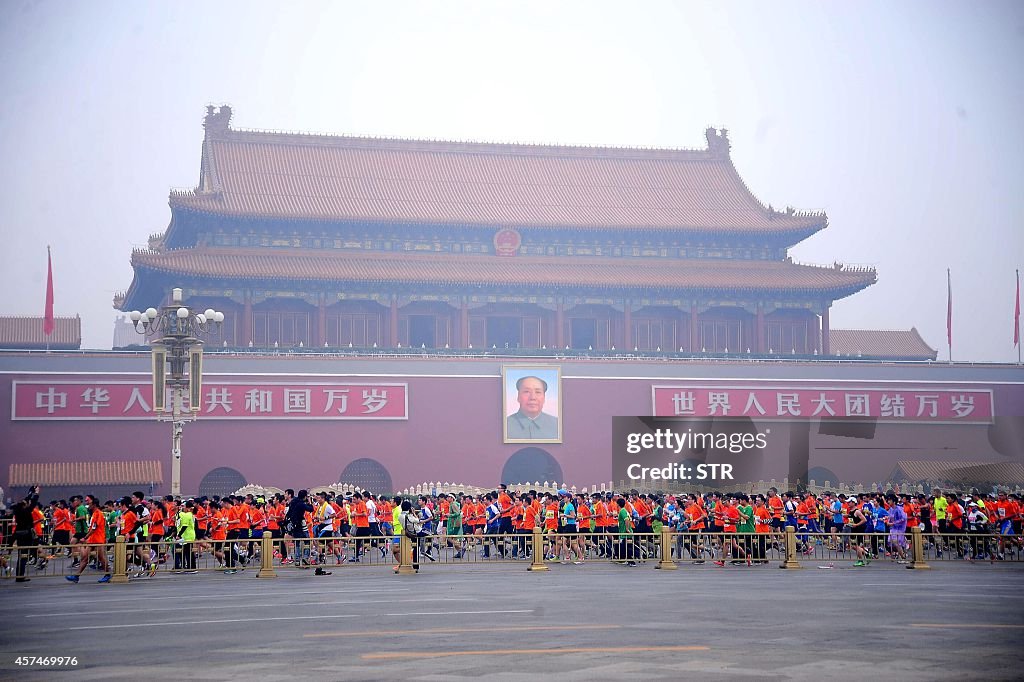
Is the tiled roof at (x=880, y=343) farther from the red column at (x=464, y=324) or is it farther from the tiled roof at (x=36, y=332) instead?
the tiled roof at (x=36, y=332)

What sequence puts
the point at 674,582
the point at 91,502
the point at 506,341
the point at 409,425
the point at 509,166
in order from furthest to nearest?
the point at 509,166 < the point at 506,341 < the point at 409,425 < the point at 91,502 < the point at 674,582

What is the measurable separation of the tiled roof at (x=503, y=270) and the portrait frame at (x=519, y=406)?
3.46 m

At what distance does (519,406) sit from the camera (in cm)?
3275

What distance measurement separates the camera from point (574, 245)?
38.1 meters

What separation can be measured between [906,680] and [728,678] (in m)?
1.16

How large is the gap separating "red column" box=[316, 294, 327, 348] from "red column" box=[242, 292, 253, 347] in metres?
1.85

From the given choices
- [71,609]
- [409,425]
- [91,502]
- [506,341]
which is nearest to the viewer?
[71,609]

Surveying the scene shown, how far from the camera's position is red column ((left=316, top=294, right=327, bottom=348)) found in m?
34.6

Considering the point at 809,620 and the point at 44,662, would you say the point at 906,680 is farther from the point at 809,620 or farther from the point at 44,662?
the point at 44,662

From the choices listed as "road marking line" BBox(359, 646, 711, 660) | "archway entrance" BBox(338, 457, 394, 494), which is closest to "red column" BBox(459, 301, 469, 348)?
"archway entrance" BBox(338, 457, 394, 494)

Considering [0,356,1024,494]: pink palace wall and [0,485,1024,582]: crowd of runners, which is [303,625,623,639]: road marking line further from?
[0,356,1024,494]: pink palace wall

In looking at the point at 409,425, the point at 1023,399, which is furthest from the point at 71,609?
the point at 1023,399

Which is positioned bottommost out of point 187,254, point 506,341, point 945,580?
point 945,580

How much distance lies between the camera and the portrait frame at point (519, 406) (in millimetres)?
32531
